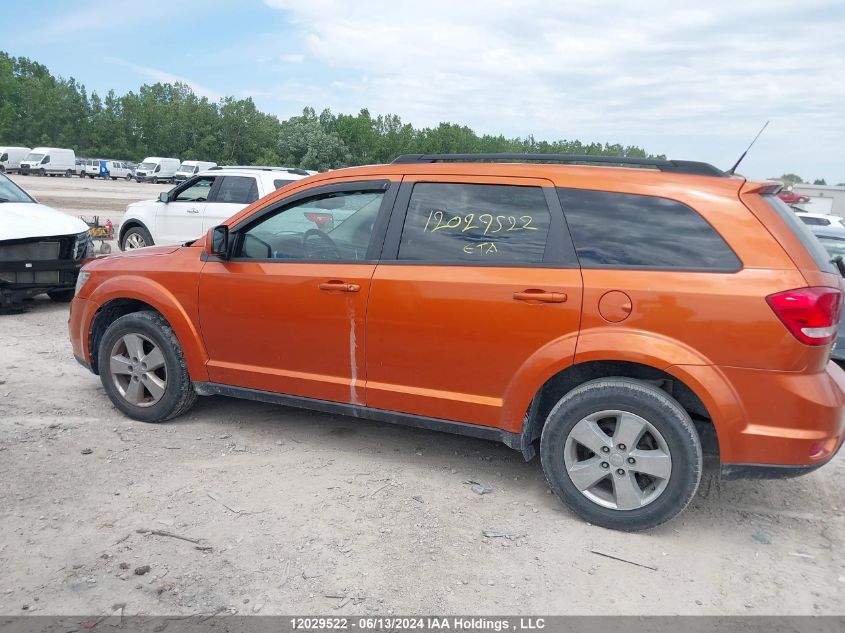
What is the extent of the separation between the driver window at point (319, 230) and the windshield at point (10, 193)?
19.6 feet

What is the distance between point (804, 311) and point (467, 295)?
162 cm

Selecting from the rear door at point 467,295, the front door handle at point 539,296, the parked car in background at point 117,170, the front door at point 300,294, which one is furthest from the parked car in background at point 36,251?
the parked car in background at point 117,170

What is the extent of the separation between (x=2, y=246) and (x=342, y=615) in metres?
6.75

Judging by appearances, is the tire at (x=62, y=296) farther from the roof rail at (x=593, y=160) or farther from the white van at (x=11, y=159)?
the white van at (x=11, y=159)

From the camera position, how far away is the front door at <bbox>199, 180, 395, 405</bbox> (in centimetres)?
Result: 414

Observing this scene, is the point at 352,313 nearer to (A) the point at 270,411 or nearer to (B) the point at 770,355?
(A) the point at 270,411

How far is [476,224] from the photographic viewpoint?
12.8 feet

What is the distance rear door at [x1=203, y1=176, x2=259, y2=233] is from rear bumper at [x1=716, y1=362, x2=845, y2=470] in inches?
317

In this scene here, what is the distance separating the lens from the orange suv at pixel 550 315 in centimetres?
329

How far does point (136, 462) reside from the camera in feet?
14.0

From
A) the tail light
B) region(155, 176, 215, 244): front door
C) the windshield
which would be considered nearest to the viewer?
the tail light

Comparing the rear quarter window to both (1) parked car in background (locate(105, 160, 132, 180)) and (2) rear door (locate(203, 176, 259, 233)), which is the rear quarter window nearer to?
(2) rear door (locate(203, 176, 259, 233))

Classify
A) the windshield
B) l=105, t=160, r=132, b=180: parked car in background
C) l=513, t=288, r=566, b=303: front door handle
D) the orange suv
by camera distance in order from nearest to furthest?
the orange suv, l=513, t=288, r=566, b=303: front door handle, the windshield, l=105, t=160, r=132, b=180: parked car in background

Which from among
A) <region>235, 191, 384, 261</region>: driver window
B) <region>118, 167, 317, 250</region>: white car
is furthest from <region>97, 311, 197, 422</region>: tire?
<region>118, 167, 317, 250</region>: white car
